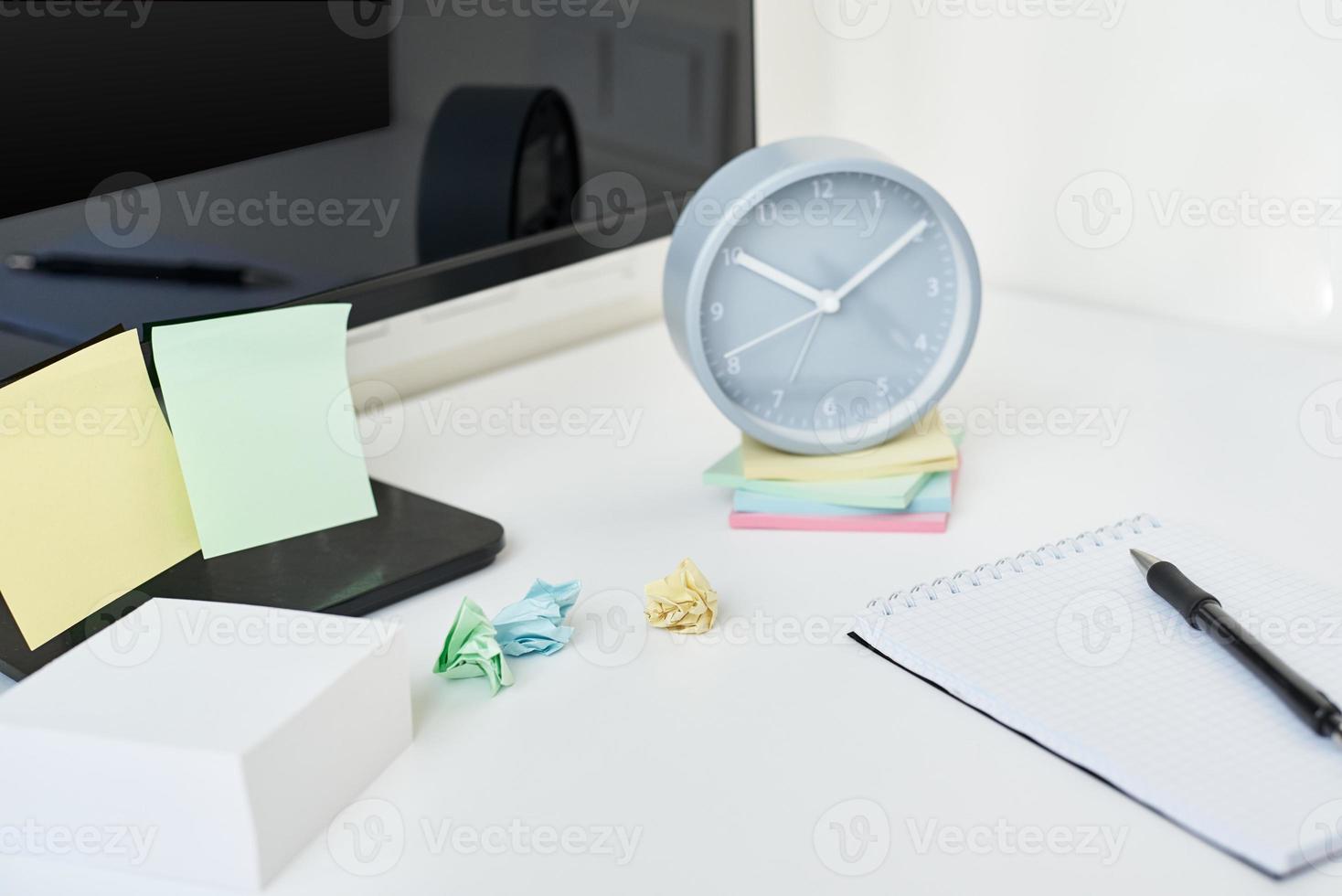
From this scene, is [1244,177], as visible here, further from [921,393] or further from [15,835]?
[15,835]

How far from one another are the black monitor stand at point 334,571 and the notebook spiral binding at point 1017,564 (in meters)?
0.24

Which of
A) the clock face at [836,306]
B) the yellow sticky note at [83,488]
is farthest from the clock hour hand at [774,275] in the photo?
the yellow sticky note at [83,488]

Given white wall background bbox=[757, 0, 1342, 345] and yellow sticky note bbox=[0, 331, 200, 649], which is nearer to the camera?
yellow sticky note bbox=[0, 331, 200, 649]

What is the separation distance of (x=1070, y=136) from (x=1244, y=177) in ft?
0.50

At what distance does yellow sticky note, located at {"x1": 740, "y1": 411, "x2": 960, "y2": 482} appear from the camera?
86 centimetres

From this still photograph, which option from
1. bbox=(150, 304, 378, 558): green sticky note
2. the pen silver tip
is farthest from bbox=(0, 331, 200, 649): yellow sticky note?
the pen silver tip

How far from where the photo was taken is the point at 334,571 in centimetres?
77

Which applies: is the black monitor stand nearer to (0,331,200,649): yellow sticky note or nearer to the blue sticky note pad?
(0,331,200,649): yellow sticky note

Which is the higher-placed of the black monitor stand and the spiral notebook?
the spiral notebook

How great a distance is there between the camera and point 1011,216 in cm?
126

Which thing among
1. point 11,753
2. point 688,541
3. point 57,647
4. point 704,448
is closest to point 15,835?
point 11,753

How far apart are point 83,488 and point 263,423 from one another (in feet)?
0.34

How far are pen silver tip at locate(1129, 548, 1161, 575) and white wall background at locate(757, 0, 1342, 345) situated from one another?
18.6 inches

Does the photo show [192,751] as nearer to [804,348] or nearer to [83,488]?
[83,488]
